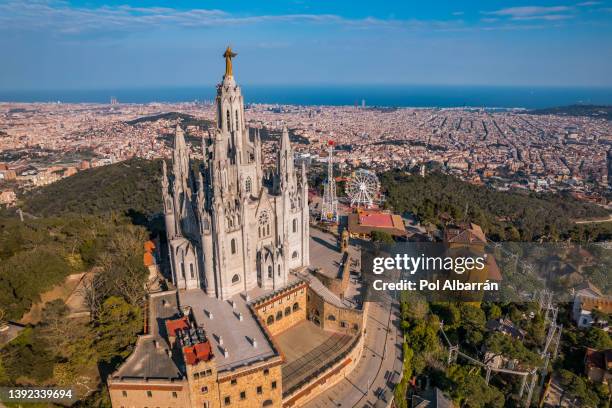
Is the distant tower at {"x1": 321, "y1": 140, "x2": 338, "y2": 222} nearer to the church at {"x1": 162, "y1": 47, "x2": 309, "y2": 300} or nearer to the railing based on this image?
the church at {"x1": 162, "y1": 47, "x2": 309, "y2": 300}

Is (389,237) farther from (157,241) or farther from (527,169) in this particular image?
(527,169)

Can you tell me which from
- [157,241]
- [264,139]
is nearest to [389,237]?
[157,241]

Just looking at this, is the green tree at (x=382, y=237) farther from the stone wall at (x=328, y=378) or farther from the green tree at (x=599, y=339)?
the green tree at (x=599, y=339)

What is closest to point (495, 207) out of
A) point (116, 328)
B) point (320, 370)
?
point (320, 370)

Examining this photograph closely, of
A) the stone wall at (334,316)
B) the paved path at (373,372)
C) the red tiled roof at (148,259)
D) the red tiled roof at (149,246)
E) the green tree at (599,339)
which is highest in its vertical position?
the red tiled roof at (149,246)

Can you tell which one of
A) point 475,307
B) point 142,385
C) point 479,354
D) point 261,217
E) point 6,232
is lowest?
point 479,354

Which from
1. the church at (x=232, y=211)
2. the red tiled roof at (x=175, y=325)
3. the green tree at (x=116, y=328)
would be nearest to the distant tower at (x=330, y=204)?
the church at (x=232, y=211)
